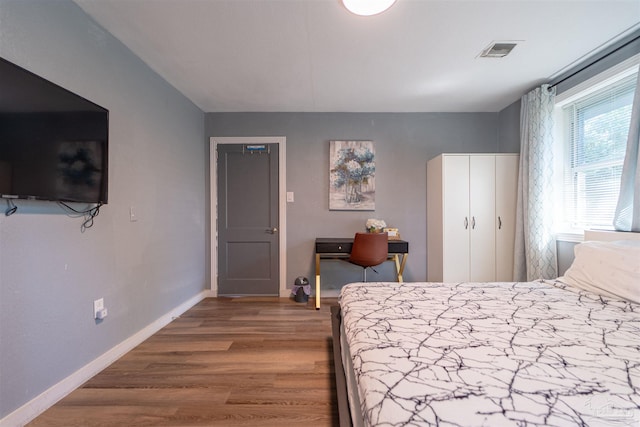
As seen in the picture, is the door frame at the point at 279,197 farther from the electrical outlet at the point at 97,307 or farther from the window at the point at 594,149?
the window at the point at 594,149

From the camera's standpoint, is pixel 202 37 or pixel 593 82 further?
pixel 593 82

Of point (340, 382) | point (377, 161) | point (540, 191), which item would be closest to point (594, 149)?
point (540, 191)

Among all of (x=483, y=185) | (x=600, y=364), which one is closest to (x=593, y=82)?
(x=483, y=185)

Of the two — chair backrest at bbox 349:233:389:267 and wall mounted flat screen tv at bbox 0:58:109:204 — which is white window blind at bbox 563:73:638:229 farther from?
wall mounted flat screen tv at bbox 0:58:109:204

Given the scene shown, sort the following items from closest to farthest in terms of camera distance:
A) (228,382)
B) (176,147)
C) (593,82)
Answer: (228,382)
(593,82)
(176,147)

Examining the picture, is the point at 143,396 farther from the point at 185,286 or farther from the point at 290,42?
the point at 290,42

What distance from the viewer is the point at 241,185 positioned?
3.30m

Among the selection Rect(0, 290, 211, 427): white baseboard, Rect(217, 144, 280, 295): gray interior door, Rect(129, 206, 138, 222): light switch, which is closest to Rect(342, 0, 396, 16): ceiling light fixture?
Rect(217, 144, 280, 295): gray interior door

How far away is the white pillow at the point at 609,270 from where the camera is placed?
54.0 inches

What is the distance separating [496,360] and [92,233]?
7.60 ft

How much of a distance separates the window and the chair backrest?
68.5 inches

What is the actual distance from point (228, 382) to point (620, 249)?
2.54m

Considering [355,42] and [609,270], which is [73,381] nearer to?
[355,42]

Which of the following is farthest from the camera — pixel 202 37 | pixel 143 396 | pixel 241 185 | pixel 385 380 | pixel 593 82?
pixel 241 185
